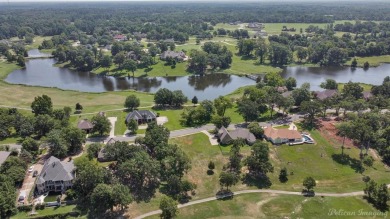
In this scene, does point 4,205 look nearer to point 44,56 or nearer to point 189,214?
point 189,214

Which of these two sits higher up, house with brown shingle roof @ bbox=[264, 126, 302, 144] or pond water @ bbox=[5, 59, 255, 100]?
house with brown shingle roof @ bbox=[264, 126, 302, 144]

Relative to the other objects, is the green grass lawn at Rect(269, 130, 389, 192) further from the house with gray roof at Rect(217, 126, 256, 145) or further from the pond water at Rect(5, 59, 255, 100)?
the pond water at Rect(5, 59, 255, 100)

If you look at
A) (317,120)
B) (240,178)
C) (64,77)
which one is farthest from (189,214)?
(64,77)

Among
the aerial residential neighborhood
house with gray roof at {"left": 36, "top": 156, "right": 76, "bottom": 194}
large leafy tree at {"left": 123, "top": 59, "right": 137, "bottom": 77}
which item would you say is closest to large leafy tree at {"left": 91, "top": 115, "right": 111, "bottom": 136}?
the aerial residential neighborhood

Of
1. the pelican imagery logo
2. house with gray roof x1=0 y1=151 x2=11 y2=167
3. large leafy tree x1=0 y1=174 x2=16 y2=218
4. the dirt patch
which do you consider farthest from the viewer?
the dirt patch

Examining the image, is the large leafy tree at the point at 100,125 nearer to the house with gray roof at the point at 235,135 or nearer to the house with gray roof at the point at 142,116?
the house with gray roof at the point at 142,116

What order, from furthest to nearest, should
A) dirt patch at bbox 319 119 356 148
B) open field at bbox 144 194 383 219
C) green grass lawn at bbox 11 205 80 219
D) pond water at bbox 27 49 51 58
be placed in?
pond water at bbox 27 49 51 58, dirt patch at bbox 319 119 356 148, open field at bbox 144 194 383 219, green grass lawn at bbox 11 205 80 219

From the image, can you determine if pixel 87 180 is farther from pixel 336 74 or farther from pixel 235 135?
pixel 336 74

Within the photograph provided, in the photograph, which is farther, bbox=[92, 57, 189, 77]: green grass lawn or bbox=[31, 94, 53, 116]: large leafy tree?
bbox=[92, 57, 189, 77]: green grass lawn

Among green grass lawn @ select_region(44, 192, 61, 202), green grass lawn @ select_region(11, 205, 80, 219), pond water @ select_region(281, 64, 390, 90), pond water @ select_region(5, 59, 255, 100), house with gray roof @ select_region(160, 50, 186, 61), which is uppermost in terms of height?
house with gray roof @ select_region(160, 50, 186, 61)
